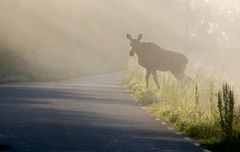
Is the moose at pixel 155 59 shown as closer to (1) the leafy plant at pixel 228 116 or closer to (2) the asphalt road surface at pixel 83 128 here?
(2) the asphalt road surface at pixel 83 128

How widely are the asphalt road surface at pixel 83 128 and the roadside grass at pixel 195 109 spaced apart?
1.44 ft

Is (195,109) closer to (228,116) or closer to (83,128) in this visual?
(83,128)

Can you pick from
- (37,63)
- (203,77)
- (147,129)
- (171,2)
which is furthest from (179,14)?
(147,129)

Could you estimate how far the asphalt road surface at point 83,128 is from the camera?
14891 mm

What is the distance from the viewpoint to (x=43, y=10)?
88.8 metres

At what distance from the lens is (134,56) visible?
2072 inches

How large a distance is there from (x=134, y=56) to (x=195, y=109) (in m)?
31.9

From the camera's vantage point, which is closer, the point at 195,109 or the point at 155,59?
the point at 195,109

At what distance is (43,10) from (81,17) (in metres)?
10.9

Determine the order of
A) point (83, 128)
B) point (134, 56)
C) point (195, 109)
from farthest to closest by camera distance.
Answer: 1. point (134, 56)
2. point (195, 109)
3. point (83, 128)

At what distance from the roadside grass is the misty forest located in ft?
0.08

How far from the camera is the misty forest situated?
1895 cm

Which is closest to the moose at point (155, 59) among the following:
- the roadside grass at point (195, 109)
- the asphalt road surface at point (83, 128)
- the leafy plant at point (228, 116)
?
the roadside grass at point (195, 109)

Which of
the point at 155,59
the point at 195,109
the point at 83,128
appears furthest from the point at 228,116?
the point at 155,59
